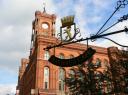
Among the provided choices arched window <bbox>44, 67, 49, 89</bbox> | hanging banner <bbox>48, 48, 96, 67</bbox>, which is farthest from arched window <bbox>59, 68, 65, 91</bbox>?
hanging banner <bbox>48, 48, 96, 67</bbox>

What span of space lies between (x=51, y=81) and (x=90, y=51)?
126 feet

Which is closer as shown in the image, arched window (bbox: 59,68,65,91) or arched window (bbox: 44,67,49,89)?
arched window (bbox: 44,67,49,89)

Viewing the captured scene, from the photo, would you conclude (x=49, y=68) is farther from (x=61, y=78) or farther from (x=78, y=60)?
(x=78, y=60)

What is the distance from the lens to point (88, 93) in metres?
24.3

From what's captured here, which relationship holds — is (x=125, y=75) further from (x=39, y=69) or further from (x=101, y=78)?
(x=39, y=69)

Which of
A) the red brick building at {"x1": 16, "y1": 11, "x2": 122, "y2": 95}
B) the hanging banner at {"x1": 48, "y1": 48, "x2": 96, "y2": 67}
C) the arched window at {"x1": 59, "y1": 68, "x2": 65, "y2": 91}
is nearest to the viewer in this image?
the hanging banner at {"x1": 48, "y1": 48, "x2": 96, "y2": 67}

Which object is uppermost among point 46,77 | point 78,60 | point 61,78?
point 46,77

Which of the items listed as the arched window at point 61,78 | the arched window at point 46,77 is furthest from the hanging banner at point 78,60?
the arched window at point 61,78

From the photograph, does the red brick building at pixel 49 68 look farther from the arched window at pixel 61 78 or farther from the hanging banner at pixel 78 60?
the hanging banner at pixel 78 60

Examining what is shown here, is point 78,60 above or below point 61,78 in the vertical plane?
below

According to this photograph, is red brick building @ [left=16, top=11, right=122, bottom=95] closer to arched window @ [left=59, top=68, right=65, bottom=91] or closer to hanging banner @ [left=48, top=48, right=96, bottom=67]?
arched window @ [left=59, top=68, right=65, bottom=91]

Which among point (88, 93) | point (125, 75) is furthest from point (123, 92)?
point (88, 93)

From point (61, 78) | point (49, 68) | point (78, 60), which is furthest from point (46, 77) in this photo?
point (78, 60)

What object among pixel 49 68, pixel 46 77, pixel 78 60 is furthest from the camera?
pixel 49 68
